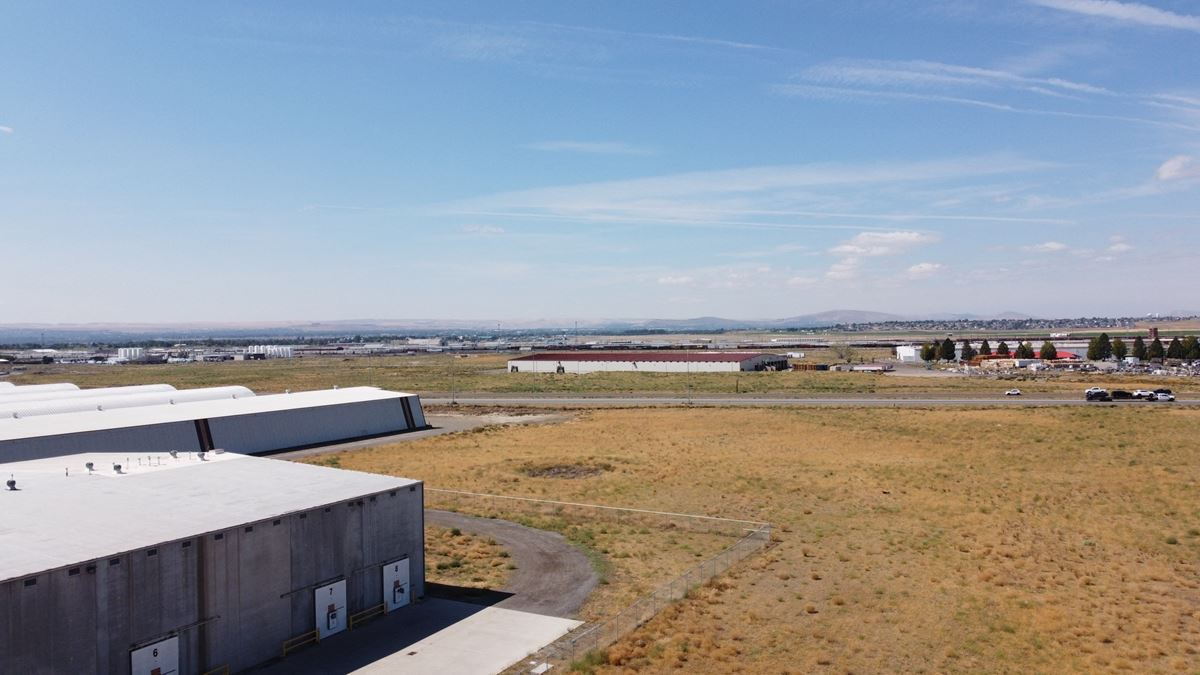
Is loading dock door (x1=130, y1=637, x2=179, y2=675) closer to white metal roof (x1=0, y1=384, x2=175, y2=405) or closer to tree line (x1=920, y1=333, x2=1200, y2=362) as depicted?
white metal roof (x1=0, y1=384, x2=175, y2=405)

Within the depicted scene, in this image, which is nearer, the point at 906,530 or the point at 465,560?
the point at 465,560

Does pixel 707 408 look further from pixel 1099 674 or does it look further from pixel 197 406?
pixel 1099 674

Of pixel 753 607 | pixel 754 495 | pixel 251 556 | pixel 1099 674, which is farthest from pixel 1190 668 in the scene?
pixel 251 556

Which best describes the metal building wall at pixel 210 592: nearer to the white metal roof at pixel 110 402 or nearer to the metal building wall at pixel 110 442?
the metal building wall at pixel 110 442

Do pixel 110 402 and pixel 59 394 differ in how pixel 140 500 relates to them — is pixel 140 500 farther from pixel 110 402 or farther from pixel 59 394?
pixel 59 394

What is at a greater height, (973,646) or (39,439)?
(39,439)

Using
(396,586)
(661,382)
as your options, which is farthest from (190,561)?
(661,382)

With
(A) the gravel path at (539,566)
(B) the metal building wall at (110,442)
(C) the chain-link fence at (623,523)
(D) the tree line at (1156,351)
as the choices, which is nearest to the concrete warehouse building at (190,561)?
(A) the gravel path at (539,566)
